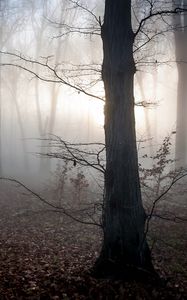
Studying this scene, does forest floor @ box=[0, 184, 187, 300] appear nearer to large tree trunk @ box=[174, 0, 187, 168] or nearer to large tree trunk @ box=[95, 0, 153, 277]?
large tree trunk @ box=[95, 0, 153, 277]

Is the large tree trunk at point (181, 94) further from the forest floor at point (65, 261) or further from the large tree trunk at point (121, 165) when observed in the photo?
the large tree trunk at point (121, 165)

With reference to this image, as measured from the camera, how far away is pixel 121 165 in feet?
21.1

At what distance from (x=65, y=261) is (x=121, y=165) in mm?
2661

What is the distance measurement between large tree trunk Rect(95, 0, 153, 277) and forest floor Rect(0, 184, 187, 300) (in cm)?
35

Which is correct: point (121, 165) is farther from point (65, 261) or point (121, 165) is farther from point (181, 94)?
point (181, 94)

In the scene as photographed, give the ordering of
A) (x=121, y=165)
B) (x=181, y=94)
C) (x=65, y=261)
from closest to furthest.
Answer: (x=121, y=165)
(x=65, y=261)
(x=181, y=94)

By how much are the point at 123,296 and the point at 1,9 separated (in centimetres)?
2082

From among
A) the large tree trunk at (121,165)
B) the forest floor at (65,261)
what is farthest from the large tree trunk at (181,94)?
the large tree trunk at (121,165)

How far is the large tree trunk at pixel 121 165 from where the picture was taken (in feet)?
21.1

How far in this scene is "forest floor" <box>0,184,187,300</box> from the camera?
20.0 ft

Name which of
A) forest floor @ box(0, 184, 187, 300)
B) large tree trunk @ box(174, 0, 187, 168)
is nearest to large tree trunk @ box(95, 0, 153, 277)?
forest floor @ box(0, 184, 187, 300)

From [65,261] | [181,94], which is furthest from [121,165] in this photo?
[181,94]

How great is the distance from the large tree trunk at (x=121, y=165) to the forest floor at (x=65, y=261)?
0.35 metres

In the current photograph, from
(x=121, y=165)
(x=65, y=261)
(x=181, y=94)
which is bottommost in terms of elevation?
(x=65, y=261)
